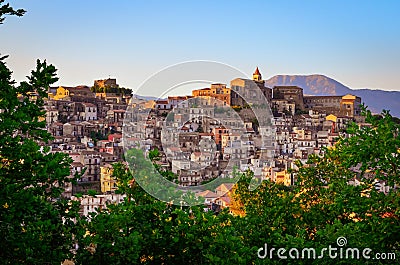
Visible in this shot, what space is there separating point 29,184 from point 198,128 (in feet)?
104

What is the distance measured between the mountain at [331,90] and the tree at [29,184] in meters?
53.1

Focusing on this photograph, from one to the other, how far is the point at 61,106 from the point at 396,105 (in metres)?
35.0

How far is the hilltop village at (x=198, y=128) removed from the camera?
23180 millimetres

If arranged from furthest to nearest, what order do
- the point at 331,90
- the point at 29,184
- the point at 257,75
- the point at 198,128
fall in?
the point at 331,90 < the point at 257,75 < the point at 198,128 < the point at 29,184

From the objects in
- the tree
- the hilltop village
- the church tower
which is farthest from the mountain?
the tree

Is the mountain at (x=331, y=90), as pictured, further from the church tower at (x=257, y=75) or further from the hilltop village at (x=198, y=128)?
the church tower at (x=257, y=75)

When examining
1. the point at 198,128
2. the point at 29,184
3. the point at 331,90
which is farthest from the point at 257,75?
the point at 29,184

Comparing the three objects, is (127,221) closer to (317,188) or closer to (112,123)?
(317,188)

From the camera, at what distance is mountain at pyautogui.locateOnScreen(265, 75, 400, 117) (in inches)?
2436

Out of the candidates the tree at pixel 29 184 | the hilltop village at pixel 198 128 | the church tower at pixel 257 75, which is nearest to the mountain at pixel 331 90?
the hilltop village at pixel 198 128

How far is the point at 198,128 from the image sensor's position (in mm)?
35750

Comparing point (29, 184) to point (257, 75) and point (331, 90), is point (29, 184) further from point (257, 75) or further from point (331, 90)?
point (331, 90)

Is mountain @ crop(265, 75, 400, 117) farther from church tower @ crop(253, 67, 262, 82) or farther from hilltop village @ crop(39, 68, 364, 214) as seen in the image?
church tower @ crop(253, 67, 262, 82)

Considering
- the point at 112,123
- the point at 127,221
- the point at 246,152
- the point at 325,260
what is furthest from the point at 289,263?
the point at 112,123
